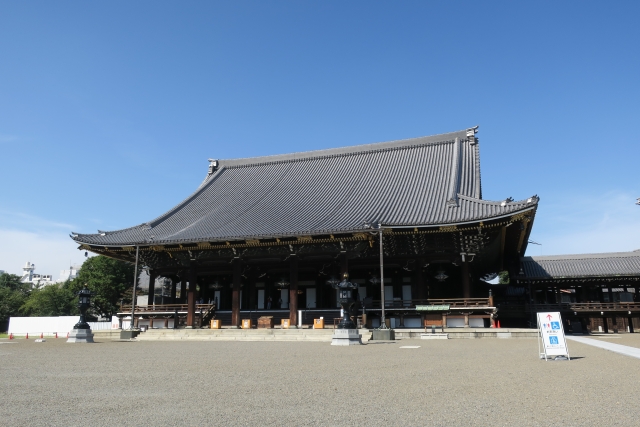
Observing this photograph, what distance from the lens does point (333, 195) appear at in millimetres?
32031

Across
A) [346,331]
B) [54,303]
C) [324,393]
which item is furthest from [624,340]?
[54,303]

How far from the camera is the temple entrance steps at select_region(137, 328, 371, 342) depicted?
22.8m

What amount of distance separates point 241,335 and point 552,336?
15390 mm

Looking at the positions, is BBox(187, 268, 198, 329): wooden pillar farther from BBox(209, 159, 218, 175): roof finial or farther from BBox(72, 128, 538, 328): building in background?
BBox(209, 159, 218, 175): roof finial

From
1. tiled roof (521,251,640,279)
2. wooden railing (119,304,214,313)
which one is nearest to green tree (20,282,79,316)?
wooden railing (119,304,214,313)

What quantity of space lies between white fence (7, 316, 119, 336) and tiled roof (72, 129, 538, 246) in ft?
46.7

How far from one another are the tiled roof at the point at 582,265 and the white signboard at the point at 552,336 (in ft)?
65.6

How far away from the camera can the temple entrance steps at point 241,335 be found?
22828mm

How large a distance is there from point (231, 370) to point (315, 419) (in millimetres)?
4900

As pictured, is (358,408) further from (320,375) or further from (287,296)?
(287,296)

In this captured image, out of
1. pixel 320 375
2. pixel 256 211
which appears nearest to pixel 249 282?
pixel 256 211

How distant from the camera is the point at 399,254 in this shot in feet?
88.2

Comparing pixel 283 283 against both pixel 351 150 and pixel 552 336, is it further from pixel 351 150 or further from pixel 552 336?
pixel 552 336

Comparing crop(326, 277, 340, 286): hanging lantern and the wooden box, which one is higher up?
crop(326, 277, 340, 286): hanging lantern
